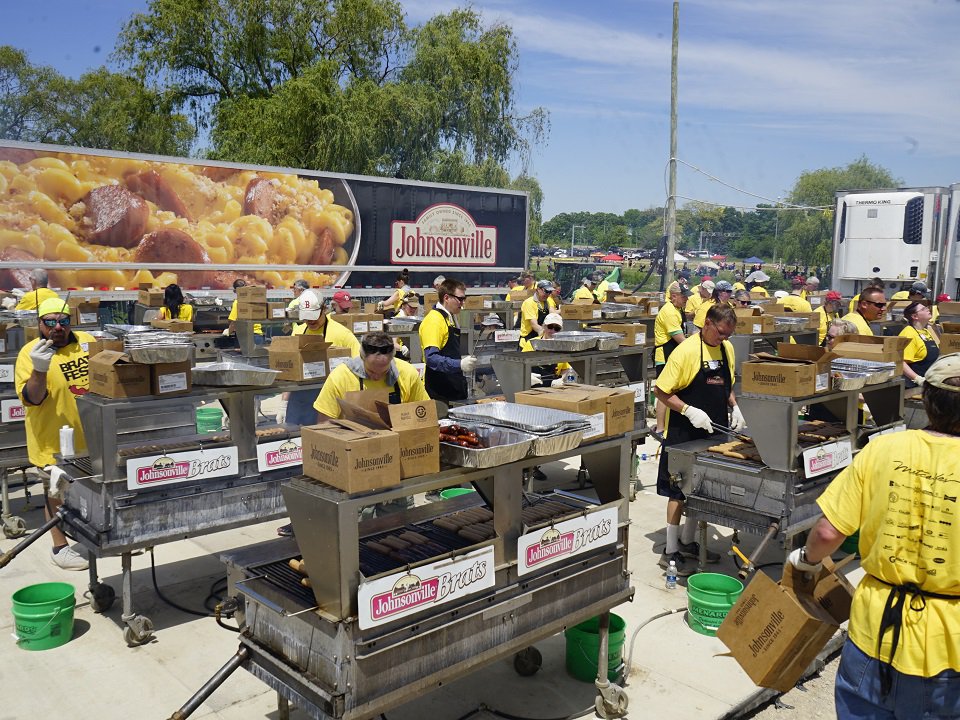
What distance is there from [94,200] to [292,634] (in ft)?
45.6

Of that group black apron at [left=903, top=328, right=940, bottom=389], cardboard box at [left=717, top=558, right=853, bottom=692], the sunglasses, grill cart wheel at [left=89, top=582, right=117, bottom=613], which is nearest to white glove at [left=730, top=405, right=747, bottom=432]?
black apron at [left=903, top=328, right=940, bottom=389]

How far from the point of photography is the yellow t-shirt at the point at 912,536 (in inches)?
103

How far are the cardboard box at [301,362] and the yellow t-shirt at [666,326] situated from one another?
5.51 meters

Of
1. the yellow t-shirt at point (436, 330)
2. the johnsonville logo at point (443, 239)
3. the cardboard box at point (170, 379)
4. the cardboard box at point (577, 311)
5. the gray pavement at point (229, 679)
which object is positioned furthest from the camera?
the johnsonville logo at point (443, 239)

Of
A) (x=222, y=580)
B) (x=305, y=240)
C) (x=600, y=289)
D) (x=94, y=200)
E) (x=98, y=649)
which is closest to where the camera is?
(x=98, y=649)

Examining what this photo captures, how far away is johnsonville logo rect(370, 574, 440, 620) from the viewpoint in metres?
3.14

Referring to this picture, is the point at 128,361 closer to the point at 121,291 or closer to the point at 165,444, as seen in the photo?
the point at 165,444

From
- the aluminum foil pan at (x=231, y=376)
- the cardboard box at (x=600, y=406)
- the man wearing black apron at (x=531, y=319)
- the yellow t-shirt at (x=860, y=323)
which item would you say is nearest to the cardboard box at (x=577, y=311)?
the man wearing black apron at (x=531, y=319)

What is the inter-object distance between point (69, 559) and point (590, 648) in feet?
13.0

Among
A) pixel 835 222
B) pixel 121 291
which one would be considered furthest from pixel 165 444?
pixel 835 222

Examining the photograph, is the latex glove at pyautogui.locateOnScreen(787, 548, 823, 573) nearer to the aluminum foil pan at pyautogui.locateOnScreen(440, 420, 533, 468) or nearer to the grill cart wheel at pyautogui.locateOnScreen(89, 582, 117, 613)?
the aluminum foil pan at pyautogui.locateOnScreen(440, 420, 533, 468)

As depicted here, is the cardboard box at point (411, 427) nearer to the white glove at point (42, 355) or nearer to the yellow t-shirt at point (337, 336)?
the white glove at point (42, 355)

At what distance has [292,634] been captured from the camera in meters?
3.33

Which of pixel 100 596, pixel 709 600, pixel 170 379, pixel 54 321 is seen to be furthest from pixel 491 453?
pixel 54 321
